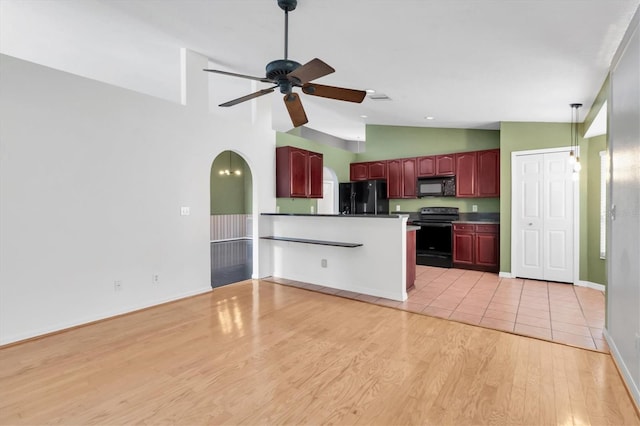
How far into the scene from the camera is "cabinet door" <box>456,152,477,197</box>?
19.9 feet

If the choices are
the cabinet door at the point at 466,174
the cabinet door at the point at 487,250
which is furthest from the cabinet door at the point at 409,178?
the cabinet door at the point at 487,250

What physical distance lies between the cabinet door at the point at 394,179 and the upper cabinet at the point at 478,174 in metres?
1.21

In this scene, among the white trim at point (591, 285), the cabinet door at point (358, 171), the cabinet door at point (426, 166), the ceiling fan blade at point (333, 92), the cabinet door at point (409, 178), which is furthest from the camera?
the cabinet door at point (358, 171)

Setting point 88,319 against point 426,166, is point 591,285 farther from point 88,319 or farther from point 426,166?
point 88,319

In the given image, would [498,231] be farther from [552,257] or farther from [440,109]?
[440,109]

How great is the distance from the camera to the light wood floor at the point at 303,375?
1.89 metres

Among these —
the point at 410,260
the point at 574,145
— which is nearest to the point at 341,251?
the point at 410,260

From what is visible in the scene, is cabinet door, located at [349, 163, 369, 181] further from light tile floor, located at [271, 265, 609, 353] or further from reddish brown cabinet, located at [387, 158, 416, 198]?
light tile floor, located at [271, 265, 609, 353]

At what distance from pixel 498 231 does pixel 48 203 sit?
620cm

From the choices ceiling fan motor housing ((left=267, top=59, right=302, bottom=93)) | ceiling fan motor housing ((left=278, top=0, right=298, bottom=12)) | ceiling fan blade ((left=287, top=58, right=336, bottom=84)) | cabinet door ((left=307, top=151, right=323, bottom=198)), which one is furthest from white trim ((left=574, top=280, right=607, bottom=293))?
ceiling fan motor housing ((left=278, top=0, right=298, bottom=12))

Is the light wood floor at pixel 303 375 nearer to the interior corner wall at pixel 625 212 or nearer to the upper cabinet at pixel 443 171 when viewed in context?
the interior corner wall at pixel 625 212

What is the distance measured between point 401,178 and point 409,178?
0.18m

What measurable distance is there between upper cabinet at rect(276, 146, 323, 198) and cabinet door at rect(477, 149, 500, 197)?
3.09 meters

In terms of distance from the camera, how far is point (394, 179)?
7.11 meters
